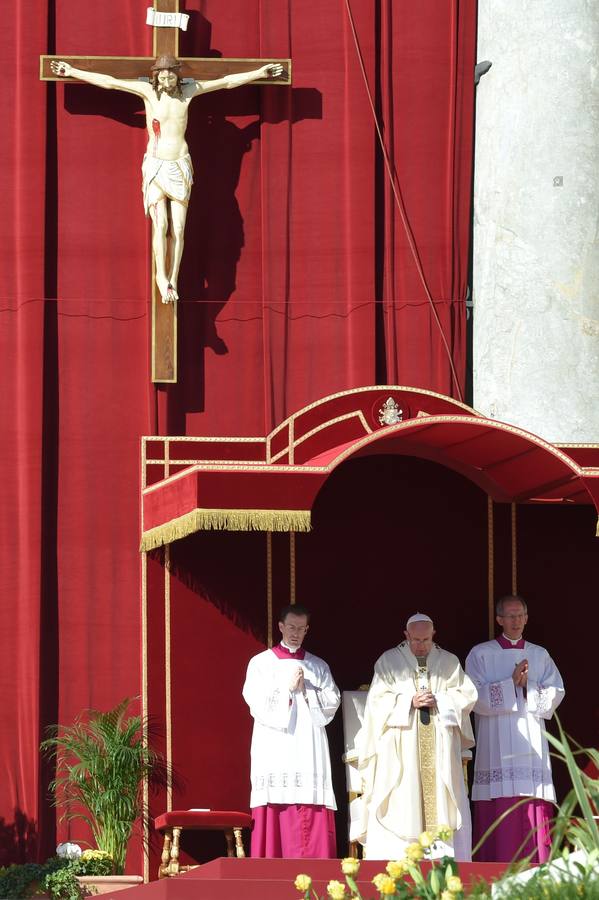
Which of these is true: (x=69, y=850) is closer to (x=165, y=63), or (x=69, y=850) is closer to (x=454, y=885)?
(x=165, y=63)

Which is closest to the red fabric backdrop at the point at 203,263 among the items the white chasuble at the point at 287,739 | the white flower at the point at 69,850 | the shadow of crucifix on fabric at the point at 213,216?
the shadow of crucifix on fabric at the point at 213,216

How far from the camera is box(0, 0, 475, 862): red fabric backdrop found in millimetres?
12453

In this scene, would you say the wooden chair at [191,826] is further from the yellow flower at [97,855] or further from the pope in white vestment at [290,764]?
the yellow flower at [97,855]

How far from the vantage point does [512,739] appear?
11023 mm

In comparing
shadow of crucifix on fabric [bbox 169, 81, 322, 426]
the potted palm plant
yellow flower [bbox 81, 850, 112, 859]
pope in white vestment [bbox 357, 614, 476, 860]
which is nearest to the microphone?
pope in white vestment [bbox 357, 614, 476, 860]

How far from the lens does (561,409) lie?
12.7m

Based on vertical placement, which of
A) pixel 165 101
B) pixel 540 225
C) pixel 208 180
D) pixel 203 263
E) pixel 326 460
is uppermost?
pixel 165 101

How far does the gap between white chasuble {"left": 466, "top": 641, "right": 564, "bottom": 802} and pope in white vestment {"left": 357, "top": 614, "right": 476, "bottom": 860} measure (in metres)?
0.20

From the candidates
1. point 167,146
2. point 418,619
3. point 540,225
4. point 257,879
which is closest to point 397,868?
point 257,879

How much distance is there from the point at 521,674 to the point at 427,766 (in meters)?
0.84

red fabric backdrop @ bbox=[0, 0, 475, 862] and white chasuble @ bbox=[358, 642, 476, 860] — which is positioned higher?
red fabric backdrop @ bbox=[0, 0, 475, 862]

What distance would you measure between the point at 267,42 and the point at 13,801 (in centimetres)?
573

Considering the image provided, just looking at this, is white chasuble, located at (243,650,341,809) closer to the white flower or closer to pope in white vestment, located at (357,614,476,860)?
pope in white vestment, located at (357,614,476,860)

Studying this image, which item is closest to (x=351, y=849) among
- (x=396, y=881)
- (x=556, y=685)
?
(x=556, y=685)
